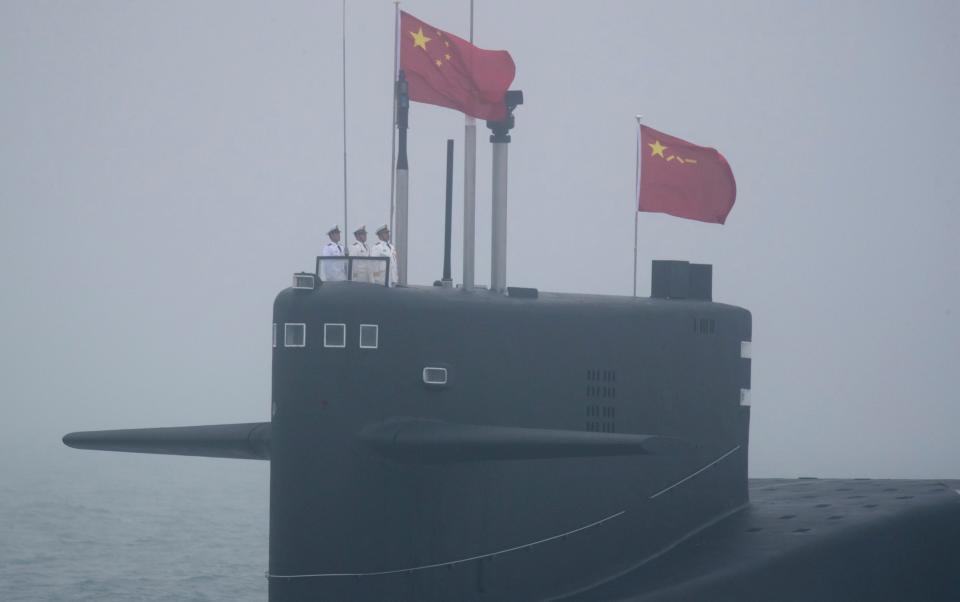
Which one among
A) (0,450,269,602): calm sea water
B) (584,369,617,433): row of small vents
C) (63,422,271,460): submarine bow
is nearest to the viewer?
(63,422,271,460): submarine bow

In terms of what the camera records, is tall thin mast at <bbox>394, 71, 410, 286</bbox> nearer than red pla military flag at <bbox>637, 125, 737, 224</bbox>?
Yes

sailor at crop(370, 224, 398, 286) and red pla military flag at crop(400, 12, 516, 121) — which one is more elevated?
red pla military flag at crop(400, 12, 516, 121)

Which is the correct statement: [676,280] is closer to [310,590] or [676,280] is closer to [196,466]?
[310,590]

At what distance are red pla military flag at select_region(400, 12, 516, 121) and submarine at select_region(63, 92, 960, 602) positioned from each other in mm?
564

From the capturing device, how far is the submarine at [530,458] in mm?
14156

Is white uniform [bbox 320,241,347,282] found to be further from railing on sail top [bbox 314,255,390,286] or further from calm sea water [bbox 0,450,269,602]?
calm sea water [bbox 0,450,269,602]

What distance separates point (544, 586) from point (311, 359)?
3776 millimetres

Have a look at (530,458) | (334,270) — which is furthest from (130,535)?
(530,458)

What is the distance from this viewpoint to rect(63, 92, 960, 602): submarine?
46.4 feet

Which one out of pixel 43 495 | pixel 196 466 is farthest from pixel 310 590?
pixel 196 466

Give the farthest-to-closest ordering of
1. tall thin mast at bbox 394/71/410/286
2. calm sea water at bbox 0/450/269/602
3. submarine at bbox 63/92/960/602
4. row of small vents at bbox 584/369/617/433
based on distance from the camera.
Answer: calm sea water at bbox 0/450/269/602 < row of small vents at bbox 584/369/617/433 < tall thin mast at bbox 394/71/410/286 < submarine at bbox 63/92/960/602

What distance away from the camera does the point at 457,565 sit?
14750 mm

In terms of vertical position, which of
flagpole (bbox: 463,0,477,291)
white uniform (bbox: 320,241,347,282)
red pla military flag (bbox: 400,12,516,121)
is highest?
red pla military flag (bbox: 400,12,516,121)

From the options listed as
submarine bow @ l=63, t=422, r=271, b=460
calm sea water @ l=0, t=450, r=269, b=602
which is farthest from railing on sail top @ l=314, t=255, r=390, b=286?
calm sea water @ l=0, t=450, r=269, b=602
